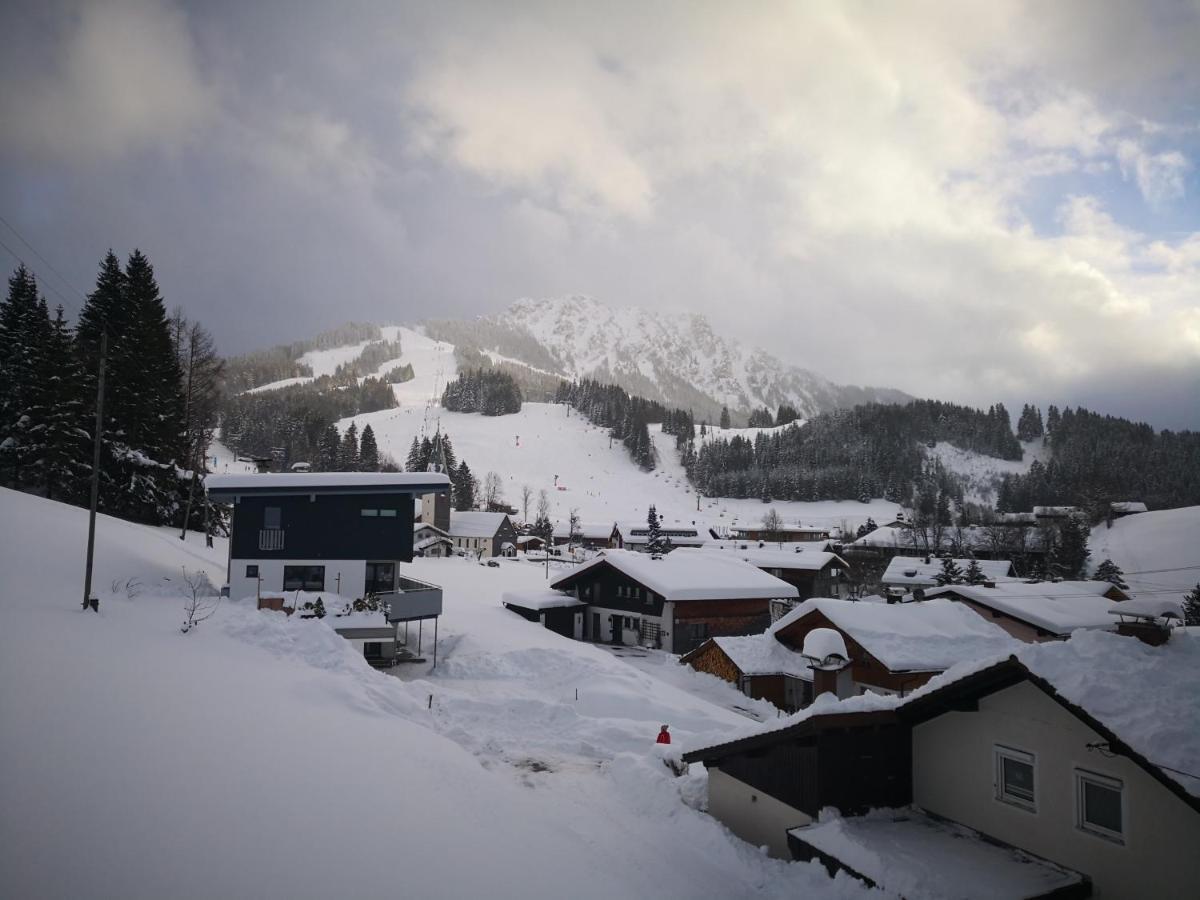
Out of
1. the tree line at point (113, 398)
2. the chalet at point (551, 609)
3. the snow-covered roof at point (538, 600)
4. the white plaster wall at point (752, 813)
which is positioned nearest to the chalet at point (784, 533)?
the chalet at point (551, 609)

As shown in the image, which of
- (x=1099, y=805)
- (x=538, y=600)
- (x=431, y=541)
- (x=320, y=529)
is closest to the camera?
(x=1099, y=805)

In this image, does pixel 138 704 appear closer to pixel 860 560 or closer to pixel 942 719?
pixel 942 719

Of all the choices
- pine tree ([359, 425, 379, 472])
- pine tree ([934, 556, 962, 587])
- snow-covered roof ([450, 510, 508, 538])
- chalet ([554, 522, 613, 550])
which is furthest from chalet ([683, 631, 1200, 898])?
pine tree ([359, 425, 379, 472])

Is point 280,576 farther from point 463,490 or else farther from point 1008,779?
point 463,490

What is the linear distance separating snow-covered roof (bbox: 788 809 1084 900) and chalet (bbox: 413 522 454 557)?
66.9 metres

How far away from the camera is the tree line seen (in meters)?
30.2

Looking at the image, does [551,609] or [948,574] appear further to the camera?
[948,574]

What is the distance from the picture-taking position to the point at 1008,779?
28.7 ft

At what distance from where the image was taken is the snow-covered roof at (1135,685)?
6762 mm

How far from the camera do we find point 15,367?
3431 cm

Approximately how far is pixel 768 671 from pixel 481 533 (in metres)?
64.9

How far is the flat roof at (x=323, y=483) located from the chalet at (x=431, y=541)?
161ft

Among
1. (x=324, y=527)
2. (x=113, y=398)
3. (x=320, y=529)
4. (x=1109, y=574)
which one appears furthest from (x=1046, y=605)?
(x=113, y=398)

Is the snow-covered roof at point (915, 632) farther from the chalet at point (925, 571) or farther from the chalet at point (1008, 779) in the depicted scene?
the chalet at point (925, 571)
